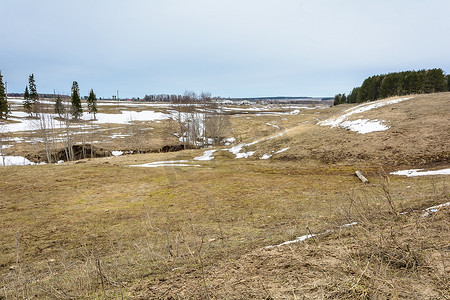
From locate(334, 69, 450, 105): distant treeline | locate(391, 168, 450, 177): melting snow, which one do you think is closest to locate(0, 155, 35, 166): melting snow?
locate(391, 168, 450, 177): melting snow

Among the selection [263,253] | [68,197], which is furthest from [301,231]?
[68,197]

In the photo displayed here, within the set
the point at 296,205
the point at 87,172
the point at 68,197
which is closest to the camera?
the point at 296,205

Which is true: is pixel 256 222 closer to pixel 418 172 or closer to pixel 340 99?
pixel 418 172

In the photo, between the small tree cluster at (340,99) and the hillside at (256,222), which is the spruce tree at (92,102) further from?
the small tree cluster at (340,99)

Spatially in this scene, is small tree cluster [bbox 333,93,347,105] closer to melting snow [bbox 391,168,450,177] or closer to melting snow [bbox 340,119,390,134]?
melting snow [bbox 340,119,390,134]

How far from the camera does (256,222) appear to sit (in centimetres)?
888

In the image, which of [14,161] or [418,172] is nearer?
[418,172]

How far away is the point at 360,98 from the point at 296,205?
106457 millimetres

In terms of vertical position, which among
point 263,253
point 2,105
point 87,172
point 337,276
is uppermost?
point 2,105

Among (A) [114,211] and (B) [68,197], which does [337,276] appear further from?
(B) [68,197]

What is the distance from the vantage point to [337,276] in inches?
118

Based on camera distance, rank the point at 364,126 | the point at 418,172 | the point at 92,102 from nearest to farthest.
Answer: the point at 418,172 → the point at 364,126 → the point at 92,102

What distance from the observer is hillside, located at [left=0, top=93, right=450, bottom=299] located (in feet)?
10.4

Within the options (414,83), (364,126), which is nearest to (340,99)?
(414,83)
